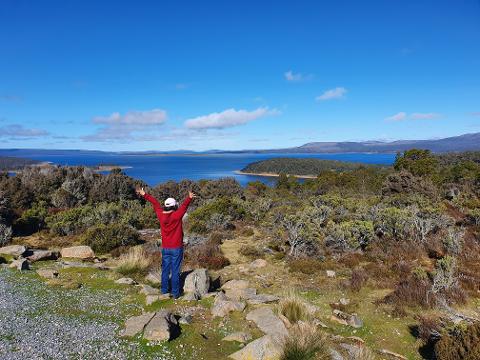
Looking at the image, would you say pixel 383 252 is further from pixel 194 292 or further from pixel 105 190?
pixel 105 190

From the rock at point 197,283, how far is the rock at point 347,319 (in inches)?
121

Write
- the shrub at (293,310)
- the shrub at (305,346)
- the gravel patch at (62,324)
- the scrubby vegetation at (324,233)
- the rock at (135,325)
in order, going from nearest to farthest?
the shrub at (305,346) → the gravel patch at (62,324) → the rock at (135,325) → the shrub at (293,310) → the scrubby vegetation at (324,233)

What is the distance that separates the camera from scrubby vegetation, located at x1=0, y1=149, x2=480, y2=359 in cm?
983

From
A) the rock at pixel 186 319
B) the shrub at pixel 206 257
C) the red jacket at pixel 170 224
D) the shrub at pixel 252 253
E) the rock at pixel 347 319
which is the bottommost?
the shrub at pixel 252 253

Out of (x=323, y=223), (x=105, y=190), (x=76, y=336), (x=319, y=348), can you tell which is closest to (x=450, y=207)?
(x=323, y=223)

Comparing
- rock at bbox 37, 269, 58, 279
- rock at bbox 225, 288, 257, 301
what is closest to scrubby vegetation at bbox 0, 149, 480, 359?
rock at bbox 37, 269, 58, 279

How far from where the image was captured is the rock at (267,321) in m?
6.32

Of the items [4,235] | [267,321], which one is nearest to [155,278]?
[267,321]

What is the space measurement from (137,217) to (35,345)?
59.2ft

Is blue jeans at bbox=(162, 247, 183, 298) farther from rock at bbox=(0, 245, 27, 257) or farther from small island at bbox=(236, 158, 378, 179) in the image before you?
small island at bbox=(236, 158, 378, 179)

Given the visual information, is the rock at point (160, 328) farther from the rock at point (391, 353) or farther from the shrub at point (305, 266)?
the shrub at point (305, 266)

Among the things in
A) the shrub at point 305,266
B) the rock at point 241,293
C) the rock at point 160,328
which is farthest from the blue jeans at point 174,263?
the shrub at point 305,266

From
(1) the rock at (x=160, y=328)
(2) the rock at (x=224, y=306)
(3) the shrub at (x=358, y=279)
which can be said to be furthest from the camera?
(3) the shrub at (x=358, y=279)

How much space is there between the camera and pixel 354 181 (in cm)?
4125
